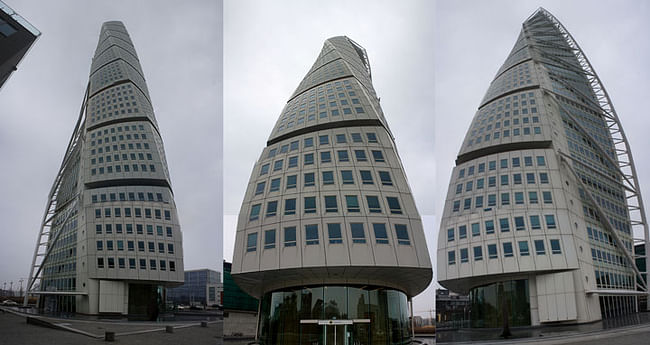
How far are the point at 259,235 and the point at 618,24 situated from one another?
760 inches

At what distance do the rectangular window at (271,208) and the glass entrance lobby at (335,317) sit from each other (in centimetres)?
346

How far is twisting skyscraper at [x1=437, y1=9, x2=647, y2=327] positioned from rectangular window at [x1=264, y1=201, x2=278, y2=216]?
9.51 m

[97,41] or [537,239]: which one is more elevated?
[97,41]

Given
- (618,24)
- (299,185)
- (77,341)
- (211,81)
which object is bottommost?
(77,341)

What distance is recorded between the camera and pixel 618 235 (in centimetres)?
2705

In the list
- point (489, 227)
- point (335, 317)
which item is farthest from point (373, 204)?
point (489, 227)

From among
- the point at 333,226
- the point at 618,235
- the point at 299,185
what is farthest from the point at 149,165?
the point at 618,235

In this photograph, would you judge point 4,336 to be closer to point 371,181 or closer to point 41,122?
point 41,122

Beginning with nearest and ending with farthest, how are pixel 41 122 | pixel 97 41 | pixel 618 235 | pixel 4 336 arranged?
pixel 4 336
pixel 41 122
pixel 97 41
pixel 618 235

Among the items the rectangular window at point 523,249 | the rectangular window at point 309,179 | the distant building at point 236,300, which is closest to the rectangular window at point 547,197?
the rectangular window at point 523,249

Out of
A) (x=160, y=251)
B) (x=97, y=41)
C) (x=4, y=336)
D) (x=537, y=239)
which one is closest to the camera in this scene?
(x=4, y=336)

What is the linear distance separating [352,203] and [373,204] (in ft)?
3.11

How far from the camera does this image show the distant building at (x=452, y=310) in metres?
20.2

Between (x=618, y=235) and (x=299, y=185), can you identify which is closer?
(x=299, y=185)
